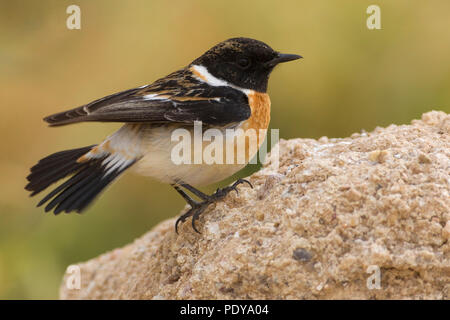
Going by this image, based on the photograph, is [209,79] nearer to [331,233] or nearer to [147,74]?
[331,233]

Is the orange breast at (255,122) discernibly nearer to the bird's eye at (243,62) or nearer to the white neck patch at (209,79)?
the white neck patch at (209,79)

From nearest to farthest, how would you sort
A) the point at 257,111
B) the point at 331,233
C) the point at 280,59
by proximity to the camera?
the point at 331,233 < the point at 257,111 < the point at 280,59

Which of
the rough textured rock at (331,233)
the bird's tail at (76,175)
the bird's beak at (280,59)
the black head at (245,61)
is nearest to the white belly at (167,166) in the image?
the bird's tail at (76,175)

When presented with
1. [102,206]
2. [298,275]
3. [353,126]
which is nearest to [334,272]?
[298,275]

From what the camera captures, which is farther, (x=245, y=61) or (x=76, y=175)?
(x=245, y=61)

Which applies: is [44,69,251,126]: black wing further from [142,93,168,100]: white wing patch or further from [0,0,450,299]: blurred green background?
[0,0,450,299]: blurred green background

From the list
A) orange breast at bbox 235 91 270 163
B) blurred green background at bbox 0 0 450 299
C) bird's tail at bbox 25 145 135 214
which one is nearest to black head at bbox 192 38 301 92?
orange breast at bbox 235 91 270 163

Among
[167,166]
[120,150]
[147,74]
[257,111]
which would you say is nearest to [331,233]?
[167,166]
